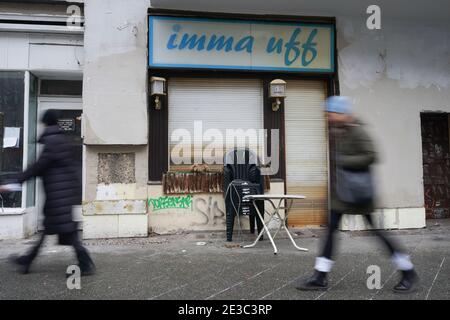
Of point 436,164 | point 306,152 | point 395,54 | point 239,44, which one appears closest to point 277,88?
point 239,44

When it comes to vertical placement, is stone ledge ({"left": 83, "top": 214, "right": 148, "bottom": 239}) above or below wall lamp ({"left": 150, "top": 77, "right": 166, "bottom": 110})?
below

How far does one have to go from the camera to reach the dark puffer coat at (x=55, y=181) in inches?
175

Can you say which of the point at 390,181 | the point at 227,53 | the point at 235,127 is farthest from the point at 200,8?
the point at 390,181

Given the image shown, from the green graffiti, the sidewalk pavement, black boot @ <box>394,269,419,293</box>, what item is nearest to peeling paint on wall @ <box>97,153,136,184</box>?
the green graffiti

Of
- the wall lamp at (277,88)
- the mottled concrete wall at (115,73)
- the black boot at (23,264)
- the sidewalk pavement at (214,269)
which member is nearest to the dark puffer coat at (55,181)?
the black boot at (23,264)

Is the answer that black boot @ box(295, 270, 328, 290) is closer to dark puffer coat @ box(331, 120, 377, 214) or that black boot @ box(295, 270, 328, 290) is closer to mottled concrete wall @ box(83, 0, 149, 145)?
dark puffer coat @ box(331, 120, 377, 214)

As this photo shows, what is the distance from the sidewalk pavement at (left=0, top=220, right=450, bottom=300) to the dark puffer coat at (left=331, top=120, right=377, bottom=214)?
27.0 inches

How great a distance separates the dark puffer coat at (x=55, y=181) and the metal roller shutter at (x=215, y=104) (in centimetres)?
309

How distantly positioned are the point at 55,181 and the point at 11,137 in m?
3.33

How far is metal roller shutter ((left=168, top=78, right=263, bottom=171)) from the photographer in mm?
7594

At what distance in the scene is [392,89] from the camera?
25.8 feet

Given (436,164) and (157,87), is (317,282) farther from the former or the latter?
(436,164)

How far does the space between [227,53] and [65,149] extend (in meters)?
3.99

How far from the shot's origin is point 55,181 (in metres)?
4.49
